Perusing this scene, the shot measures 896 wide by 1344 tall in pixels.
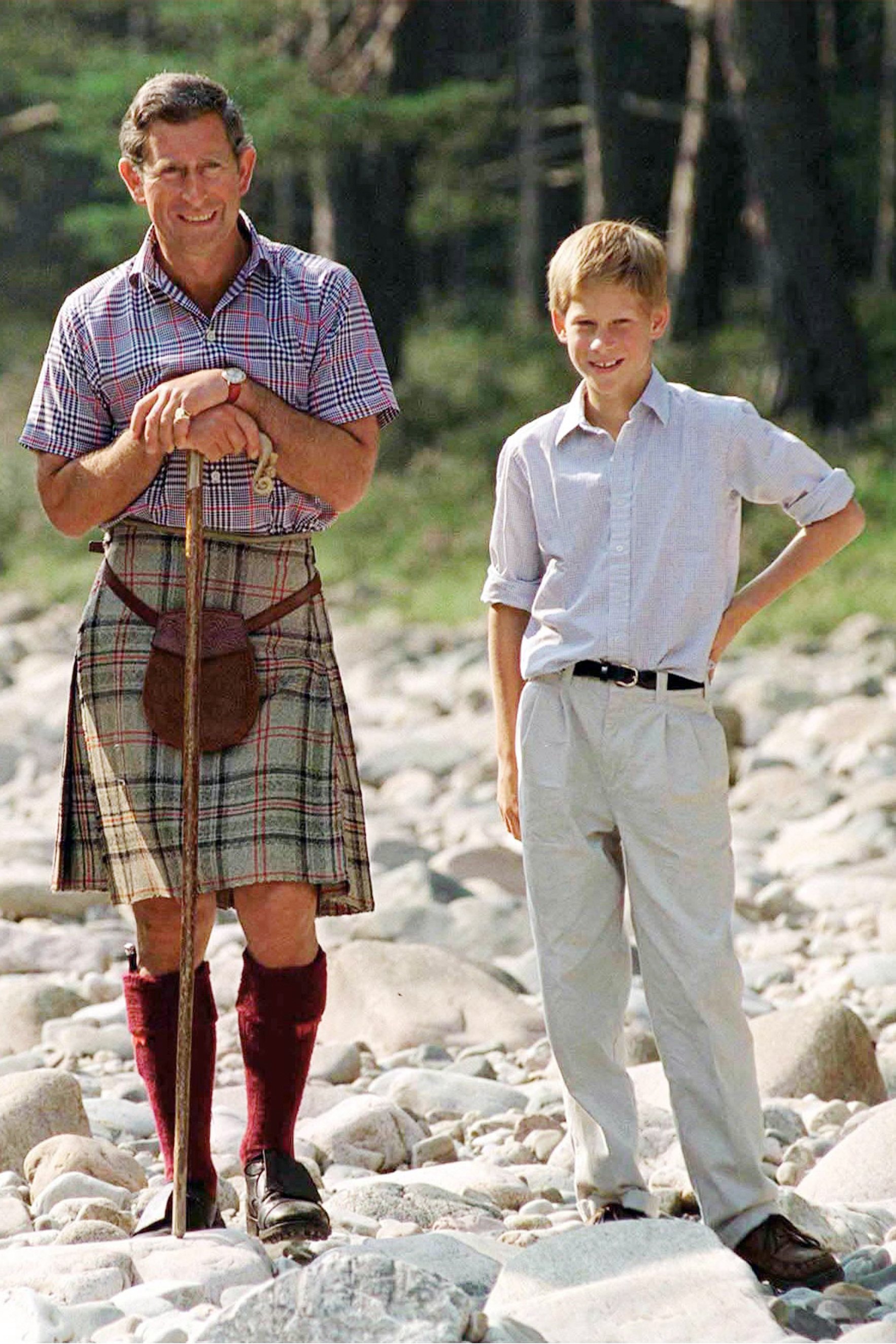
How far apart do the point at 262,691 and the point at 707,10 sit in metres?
15.1

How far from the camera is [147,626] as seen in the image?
330 centimetres

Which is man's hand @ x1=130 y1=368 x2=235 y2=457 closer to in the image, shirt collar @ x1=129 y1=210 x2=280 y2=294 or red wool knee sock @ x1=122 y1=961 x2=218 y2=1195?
shirt collar @ x1=129 y1=210 x2=280 y2=294

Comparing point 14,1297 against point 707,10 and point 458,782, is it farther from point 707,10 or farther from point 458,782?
point 707,10

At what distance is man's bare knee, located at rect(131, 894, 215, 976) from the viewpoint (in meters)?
3.32

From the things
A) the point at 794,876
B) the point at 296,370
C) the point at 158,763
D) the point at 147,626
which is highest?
the point at 296,370

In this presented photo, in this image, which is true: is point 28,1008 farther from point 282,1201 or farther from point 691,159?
point 691,159

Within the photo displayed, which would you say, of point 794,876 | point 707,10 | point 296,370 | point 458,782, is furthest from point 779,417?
point 296,370

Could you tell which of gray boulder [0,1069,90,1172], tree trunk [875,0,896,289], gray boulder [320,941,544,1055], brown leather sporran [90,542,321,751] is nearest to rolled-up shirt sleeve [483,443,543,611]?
brown leather sporran [90,542,321,751]

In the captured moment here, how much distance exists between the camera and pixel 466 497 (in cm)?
1434

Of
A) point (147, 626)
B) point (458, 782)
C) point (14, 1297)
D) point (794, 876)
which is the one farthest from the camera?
point (458, 782)

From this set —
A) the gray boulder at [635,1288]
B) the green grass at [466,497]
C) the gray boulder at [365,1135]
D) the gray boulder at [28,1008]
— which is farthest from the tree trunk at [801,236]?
the gray boulder at [635,1288]

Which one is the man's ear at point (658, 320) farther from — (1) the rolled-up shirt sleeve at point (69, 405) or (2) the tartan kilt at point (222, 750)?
(1) the rolled-up shirt sleeve at point (69, 405)

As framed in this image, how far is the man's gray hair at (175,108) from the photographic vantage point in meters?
3.12

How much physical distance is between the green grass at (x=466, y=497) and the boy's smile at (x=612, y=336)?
7411 mm
